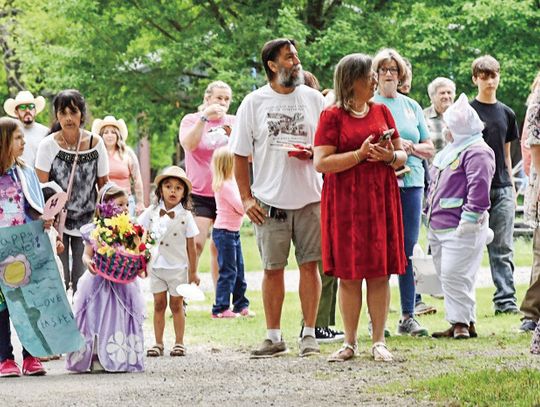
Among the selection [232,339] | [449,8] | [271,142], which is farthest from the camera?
[449,8]

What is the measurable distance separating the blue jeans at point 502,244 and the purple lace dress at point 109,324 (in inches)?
162

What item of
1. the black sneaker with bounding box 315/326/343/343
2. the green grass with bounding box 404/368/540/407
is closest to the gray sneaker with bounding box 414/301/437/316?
the black sneaker with bounding box 315/326/343/343

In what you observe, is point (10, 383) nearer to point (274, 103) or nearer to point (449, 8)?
point (274, 103)

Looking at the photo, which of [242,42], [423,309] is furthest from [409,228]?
[242,42]

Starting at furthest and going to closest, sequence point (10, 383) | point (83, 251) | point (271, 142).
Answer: point (83, 251), point (271, 142), point (10, 383)

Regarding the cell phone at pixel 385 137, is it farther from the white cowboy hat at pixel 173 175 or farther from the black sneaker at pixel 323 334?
the black sneaker at pixel 323 334

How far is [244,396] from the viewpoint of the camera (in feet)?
28.7

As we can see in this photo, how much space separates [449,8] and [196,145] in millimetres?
19945

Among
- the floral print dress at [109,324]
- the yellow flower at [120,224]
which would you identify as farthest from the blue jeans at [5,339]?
the yellow flower at [120,224]

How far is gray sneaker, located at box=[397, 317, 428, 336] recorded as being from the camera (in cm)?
1220

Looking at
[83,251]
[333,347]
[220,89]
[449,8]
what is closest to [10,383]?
[83,251]

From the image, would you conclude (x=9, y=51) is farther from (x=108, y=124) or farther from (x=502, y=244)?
(x=502, y=244)

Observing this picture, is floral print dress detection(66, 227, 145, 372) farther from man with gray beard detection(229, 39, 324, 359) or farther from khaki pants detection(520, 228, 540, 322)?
khaki pants detection(520, 228, 540, 322)

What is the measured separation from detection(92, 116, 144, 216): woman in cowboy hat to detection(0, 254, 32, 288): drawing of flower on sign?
4114mm
